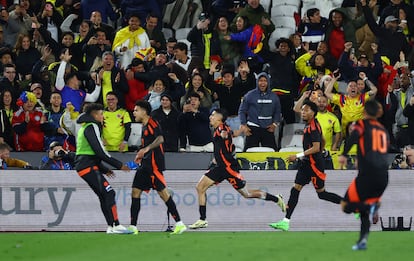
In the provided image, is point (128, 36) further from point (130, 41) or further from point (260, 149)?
point (260, 149)

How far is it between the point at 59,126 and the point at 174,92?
2.40 metres

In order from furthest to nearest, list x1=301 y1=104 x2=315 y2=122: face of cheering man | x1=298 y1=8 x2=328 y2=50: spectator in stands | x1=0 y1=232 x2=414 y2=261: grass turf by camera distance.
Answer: x1=298 y1=8 x2=328 y2=50: spectator in stands < x1=301 y1=104 x2=315 y2=122: face of cheering man < x1=0 y1=232 x2=414 y2=261: grass turf

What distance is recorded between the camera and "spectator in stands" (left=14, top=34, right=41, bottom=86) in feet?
75.8

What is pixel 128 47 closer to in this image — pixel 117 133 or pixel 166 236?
pixel 117 133

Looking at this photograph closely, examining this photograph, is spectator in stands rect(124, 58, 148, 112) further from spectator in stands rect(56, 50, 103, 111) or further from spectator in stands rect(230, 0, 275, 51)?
spectator in stands rect(230, 0, 275, 51)

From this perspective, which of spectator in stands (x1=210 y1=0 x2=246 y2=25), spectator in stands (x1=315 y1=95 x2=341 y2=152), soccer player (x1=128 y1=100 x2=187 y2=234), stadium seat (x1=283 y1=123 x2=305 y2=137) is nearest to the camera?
soccer player (x1=128 y1=100 x2=187 y2=234)

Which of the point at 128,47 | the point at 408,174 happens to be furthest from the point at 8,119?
the point at 408,174

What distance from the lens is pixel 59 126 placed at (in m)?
21.3

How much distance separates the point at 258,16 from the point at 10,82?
5.40 m

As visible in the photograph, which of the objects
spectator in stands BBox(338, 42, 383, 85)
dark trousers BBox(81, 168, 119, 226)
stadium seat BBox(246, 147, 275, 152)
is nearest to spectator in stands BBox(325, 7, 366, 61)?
spectator in stands BBox(338, 42, 383, 85)

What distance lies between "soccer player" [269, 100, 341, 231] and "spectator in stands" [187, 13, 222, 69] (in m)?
5.49

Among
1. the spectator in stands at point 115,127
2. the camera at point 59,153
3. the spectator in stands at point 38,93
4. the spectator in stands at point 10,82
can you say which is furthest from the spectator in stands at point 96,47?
the camera at point 59,153

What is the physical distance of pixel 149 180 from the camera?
58.3ft

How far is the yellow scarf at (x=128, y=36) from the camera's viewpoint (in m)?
22.9
